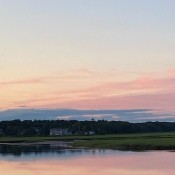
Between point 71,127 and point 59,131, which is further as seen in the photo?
point 71,127

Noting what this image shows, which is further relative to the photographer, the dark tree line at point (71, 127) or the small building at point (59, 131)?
the small building at point (59, 131)

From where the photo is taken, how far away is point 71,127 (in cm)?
14512

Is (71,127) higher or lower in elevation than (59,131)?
higher

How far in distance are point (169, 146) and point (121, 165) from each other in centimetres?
1679

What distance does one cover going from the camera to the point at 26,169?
104 feet

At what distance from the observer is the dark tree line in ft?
433

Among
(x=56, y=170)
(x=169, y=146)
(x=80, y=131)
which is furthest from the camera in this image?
(x=80, y=131)

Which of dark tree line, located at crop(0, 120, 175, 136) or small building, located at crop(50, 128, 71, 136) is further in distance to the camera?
small building, located at crop(50, 128, 71, 136)

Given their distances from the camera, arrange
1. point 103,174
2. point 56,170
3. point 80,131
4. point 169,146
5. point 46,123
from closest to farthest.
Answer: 1. point 103,174
2. point 56,170
3. point 169,146
4. point 80,131
5. point 46,123

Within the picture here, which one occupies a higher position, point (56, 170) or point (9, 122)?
point (9, 122)

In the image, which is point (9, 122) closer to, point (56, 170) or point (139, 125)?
point (139, 125)

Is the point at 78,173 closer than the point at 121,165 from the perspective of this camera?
Yes

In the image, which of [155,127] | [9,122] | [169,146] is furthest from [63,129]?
[169,146]

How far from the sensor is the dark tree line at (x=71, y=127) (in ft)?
433
